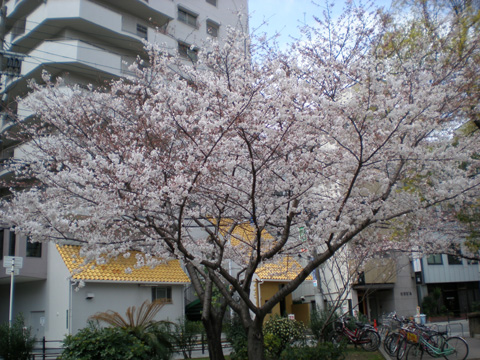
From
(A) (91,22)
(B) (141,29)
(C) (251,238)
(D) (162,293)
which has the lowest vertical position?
(D) (162,293)

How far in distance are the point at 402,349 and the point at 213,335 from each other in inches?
197

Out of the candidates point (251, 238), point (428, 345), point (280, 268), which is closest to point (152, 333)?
point (251, 238)

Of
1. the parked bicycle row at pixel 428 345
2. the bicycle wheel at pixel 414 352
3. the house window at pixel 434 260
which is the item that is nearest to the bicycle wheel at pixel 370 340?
the parked bicycle row at pixel 428 345

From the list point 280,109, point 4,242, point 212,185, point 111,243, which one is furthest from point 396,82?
point 4,242

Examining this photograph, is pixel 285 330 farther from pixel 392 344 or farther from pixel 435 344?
pixel 435 344

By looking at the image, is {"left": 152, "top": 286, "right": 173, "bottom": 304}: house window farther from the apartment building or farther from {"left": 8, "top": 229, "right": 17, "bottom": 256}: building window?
{"left": 8, "top": 229, "right": 17, "bottom": 256}: building window

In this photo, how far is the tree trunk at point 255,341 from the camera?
8516mm

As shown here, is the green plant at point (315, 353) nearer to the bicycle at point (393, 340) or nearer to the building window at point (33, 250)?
the bicycle at point (393, 340)

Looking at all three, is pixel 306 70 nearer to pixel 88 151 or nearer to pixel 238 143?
pixel 238 143

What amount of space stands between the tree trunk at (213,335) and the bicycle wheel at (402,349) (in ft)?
15.2

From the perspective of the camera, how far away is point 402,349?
452 inches

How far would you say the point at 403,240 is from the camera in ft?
42.2

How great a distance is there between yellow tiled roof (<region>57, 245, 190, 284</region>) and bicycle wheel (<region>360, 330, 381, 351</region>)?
6.96 m

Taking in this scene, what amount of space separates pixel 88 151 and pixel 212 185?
3.66m
